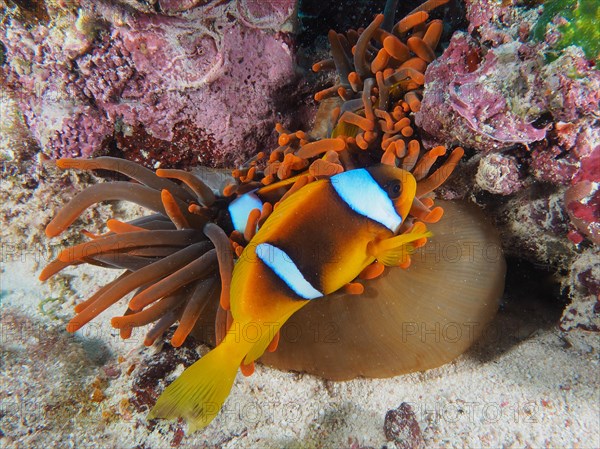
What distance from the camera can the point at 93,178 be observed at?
8.70 feet

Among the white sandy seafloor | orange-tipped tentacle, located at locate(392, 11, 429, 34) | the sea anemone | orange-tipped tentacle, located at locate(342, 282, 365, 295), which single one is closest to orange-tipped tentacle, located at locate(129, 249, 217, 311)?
the sea anemone

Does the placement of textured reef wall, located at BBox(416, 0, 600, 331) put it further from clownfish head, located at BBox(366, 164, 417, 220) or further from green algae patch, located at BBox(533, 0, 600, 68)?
clownfish head, located at BBox(366, 164, 417, 220)

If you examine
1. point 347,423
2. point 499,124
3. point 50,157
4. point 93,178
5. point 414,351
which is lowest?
point 347,423

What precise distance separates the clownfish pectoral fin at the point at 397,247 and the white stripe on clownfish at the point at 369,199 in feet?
0.29

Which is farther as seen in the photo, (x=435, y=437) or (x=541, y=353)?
(x=541, y=353)

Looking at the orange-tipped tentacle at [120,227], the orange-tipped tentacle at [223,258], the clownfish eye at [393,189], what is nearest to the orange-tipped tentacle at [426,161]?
the clownfish eye at [393,189]

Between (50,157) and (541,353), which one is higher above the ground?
(50,157)

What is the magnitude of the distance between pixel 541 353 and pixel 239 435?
1557 millimetres

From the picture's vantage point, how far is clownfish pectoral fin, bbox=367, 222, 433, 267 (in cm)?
148

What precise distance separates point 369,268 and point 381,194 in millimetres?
340

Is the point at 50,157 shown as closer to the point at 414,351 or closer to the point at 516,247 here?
the point at 414,351

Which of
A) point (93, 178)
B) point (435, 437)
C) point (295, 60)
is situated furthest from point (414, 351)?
point (93, 178)

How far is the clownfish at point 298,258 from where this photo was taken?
1.47m

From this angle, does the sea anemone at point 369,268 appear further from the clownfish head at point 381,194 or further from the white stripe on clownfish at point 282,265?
the white stripe on clownfish at point 282,265
